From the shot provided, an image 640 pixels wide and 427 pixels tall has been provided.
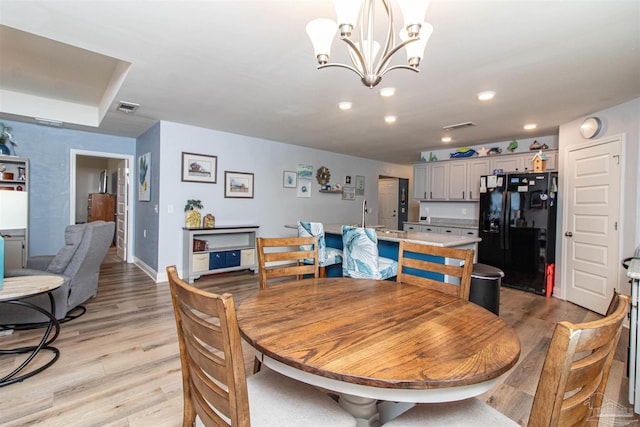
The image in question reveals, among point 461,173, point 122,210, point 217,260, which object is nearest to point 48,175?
point 122,210

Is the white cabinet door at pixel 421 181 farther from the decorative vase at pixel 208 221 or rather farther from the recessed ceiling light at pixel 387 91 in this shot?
the decorative vase at pixel 208 221

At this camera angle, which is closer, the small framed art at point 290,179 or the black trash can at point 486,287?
the black trash can at point 486,287

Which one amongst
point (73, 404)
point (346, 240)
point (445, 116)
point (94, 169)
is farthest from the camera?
point (94, 169)

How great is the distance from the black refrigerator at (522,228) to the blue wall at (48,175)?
6759 millimetres

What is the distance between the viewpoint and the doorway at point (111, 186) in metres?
5.61

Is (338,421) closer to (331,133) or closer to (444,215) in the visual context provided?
(331,133)

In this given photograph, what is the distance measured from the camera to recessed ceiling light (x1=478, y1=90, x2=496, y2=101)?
2959mm

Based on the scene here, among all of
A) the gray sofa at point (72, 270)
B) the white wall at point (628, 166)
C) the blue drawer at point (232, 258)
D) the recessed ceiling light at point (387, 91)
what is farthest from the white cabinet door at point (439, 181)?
the gray sofa at point (72, 270)

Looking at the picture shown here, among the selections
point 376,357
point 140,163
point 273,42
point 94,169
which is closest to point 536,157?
point 273,42

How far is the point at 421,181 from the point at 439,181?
0.42m

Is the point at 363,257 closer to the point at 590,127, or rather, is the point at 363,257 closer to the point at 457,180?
the point at 590,127

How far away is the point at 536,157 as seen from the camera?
4465mm

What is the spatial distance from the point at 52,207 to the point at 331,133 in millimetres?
4772

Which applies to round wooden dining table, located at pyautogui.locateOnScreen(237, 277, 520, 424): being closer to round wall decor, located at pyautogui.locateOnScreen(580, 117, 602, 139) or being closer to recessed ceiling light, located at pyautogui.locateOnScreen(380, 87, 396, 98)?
recessed ceiling light, located at pyautogui.locateOnScreen(380, 87, 396, 98)
